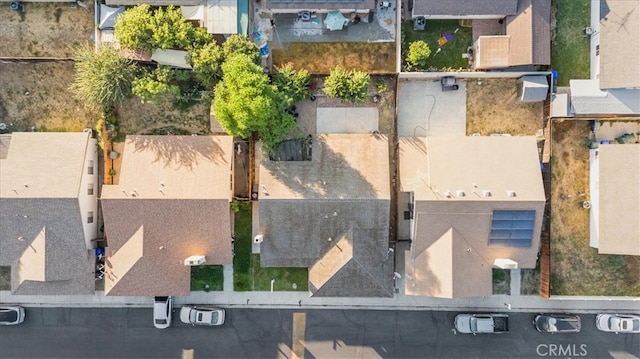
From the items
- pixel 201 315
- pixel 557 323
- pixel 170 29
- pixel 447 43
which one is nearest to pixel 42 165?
pixel 170 29

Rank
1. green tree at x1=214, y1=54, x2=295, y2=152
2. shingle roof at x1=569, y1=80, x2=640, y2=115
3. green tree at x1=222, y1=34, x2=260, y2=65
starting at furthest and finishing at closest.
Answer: shingle roof at x1=569, y1=80, x2=640, y2=115 < green tree at x1=222, y1=34, x2=260, y2=65 < green tree at x1=214, y1=54, x2=295, y2=152

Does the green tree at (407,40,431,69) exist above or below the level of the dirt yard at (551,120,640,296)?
above

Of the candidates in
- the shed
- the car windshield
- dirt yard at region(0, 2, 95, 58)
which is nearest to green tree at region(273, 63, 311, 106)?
dirt yard at region(0, 2, 95, 58)

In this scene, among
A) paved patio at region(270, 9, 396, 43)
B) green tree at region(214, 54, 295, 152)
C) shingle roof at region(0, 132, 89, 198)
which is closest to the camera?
green tree at region(214, 54, 295, 152)

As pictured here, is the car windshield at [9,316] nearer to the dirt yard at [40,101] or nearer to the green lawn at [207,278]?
the green lawn at [207,278]

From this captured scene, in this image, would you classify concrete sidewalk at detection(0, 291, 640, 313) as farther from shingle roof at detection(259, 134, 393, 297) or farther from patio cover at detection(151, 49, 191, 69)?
patio cover at detection(151, 49, 191, 69)

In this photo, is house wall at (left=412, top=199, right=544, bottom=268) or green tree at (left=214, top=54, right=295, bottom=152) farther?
house wall at (left=412, top=199, right=544, bottom=268)

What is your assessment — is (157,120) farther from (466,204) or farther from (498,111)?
(498,111)
